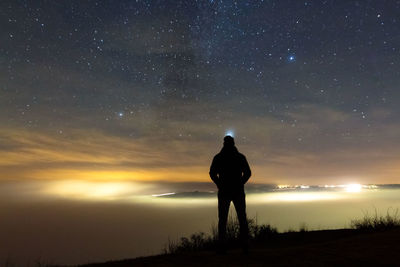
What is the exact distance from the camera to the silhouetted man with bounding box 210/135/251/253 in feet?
21.5

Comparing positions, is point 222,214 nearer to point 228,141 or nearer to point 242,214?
point 242,214

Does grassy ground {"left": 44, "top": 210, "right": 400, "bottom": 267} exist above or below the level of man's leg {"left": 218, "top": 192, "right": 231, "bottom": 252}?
below

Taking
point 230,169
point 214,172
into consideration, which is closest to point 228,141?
point 230,169

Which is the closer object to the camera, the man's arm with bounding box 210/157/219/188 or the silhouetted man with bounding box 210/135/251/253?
the silhouetted man with bounding box 210/135/251/253

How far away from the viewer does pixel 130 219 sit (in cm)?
19125

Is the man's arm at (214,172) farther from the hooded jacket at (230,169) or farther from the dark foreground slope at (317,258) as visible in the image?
the dark foreground slope at (317,258)

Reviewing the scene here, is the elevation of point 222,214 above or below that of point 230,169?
below

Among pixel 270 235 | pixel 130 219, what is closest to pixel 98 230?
pixel 130 219

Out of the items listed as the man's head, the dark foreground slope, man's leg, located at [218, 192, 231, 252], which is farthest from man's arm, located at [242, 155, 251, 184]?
the dark foreground slope

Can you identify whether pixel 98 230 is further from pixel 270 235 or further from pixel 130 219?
pixel 270 235

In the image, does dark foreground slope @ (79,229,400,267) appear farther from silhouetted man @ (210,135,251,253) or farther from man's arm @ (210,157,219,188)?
man's arm @ (210,157,219,188)

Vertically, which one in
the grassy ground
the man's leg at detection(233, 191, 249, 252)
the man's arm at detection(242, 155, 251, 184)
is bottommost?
the grassy ground

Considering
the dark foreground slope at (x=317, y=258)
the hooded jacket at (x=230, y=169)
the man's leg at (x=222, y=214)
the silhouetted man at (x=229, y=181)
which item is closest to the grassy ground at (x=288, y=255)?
the dark foreground slope at (x=317, y=258)

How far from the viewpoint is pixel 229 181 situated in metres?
6.60
